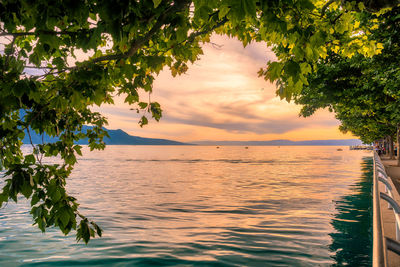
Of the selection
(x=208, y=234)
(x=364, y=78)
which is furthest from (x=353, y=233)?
(x=364, y=78)

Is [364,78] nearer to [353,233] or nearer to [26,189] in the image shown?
[353,233]

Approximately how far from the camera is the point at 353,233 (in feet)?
40.2

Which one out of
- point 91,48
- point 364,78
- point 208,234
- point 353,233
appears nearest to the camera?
point 91,48

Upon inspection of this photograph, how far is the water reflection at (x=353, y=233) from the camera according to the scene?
32.2 feet

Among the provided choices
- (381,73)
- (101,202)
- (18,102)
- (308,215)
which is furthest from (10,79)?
(101,202)

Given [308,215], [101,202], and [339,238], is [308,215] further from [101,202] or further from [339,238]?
[101,202]

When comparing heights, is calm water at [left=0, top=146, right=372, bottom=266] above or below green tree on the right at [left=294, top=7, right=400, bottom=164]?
below

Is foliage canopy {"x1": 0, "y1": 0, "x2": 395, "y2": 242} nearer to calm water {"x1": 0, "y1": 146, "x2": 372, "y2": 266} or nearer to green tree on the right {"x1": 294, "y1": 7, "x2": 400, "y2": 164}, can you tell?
calm water {"x1": 0, "y1": 146, "x2": 372, "y2": 266}

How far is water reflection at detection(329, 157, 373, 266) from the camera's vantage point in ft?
32.2

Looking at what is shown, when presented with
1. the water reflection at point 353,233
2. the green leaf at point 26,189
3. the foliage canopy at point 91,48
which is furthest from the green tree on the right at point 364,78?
the green leaf at point 26,189

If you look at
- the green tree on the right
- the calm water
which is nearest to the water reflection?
the calm water

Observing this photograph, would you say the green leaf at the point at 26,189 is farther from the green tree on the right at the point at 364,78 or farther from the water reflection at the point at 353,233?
the green tree on the right at the point at 364,78

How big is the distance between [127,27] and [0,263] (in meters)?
10.3

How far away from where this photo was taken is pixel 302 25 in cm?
364
